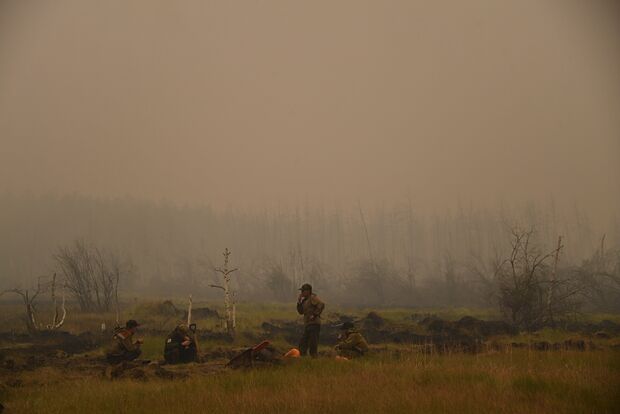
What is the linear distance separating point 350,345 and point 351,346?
0.12 feet

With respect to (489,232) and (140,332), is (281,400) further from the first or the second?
(489,232)

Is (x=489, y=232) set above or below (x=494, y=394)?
above

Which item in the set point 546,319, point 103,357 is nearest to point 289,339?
point 103,357

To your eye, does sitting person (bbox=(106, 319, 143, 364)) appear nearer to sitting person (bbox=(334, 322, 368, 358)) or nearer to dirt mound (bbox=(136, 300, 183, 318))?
sitting person (bbox=(334, 322, 368, 358))

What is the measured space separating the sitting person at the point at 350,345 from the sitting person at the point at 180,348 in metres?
4.16

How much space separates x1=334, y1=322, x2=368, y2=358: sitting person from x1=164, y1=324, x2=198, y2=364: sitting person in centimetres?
416

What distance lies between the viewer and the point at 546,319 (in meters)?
27.6

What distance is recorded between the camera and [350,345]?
47.4ft

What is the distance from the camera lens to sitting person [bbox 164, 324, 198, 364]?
15.1 m

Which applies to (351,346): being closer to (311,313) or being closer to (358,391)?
(311,313)

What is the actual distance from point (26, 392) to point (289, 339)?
46.5 ft

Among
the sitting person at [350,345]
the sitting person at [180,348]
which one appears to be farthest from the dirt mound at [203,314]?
the sitting person at [350,345]

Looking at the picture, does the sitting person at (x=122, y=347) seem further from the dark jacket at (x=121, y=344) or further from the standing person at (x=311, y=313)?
the standing person at (x=311, y=313)

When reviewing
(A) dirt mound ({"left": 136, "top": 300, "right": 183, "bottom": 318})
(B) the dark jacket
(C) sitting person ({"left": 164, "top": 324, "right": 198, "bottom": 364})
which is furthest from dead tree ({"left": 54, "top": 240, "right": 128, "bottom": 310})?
(B) the dark jacket
